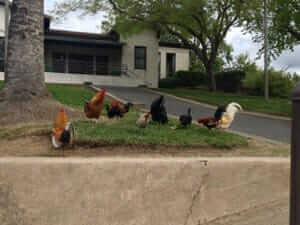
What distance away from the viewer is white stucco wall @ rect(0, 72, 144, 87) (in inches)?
978

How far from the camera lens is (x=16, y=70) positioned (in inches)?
247

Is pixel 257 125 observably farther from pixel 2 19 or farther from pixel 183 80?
pixel 2 19

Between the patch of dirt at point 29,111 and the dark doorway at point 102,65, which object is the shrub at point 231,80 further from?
the patch of dirt at point 29,111

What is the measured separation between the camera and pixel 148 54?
28594mm

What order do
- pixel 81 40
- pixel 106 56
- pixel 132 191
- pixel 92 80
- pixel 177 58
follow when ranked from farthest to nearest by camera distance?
1. pixel 177 58
2. pixel 106 56
3. pixel 81 40
4. pixel 92 80
5. pixel 132 191

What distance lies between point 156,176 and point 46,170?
1.16 metres

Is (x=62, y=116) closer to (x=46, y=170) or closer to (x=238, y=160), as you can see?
(x=46, y=170)

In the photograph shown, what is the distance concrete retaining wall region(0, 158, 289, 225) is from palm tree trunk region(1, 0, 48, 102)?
3.21m

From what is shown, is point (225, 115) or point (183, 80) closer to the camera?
point (225, 115)

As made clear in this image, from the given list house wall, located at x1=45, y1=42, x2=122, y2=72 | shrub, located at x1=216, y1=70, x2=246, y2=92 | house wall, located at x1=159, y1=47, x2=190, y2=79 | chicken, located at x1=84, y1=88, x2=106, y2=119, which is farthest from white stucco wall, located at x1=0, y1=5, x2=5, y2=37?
chicken, located at x1=84, y1=88, x2=106, y2=119

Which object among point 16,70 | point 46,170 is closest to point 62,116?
point 46,170

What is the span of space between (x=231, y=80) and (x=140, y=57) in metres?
8.20

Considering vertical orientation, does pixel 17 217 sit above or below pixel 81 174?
below

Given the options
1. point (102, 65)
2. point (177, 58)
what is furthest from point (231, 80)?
point (102, 65)
